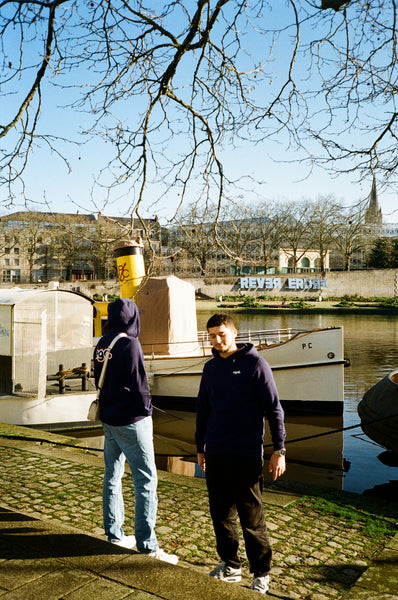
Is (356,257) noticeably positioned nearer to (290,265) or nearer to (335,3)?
(290,265)

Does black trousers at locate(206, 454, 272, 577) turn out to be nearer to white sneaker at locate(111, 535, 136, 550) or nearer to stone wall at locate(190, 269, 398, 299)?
white sneaker at locate(111, 535, 136, 550)

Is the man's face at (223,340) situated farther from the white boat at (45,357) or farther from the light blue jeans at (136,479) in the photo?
the white boat at (45,357)

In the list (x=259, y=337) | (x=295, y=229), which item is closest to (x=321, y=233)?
(x=295, y=229)

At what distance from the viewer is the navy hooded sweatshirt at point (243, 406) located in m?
3.42

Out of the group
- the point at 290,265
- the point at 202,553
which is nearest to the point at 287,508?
the point at 202,553

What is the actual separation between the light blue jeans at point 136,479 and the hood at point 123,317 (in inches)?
26.1

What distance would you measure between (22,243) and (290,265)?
40.7 meters

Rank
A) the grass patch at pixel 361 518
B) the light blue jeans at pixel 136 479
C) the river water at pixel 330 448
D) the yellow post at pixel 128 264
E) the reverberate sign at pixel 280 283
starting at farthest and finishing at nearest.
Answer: the reverberate sign at pixel 280 283, the yellow post at pixel 128 264, the river water at pixel 330 448, the grass patch at pixel 361 518, the light blue jeans at pixel 136 479

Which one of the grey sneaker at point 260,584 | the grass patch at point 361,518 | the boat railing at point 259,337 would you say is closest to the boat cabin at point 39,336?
the boat railing at point 259,337

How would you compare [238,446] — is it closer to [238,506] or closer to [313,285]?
[238,506]

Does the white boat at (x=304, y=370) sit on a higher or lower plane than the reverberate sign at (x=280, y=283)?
lower

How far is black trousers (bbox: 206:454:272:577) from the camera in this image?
341cm

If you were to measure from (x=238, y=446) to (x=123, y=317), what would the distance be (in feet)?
3.98

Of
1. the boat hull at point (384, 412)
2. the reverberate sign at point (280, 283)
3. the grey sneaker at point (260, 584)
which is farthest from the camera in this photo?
the reverberate sign at point (280, 283)
